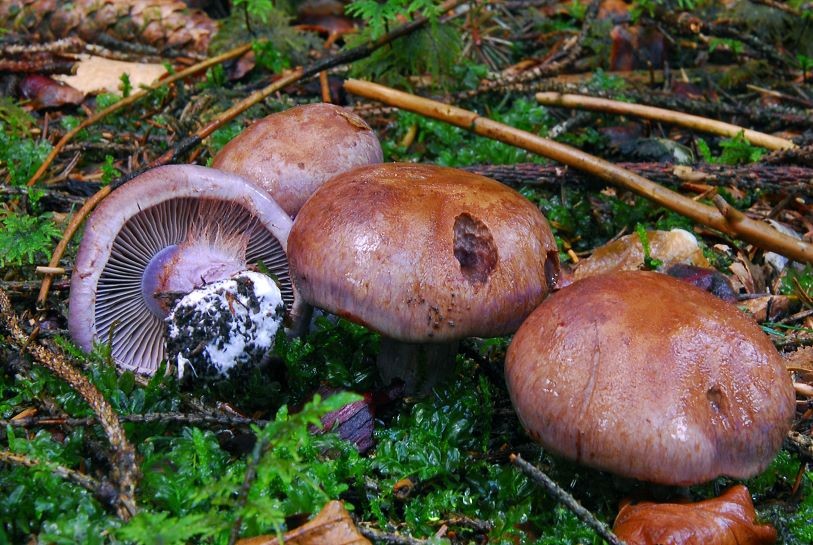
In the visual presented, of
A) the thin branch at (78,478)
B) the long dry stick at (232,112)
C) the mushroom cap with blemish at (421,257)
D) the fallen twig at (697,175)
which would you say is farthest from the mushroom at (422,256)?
the fallen twig at (697,175)

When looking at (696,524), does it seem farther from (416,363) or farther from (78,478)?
(78,478)

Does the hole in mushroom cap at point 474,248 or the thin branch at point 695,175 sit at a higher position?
the hole in mushroom cap at point 474,248

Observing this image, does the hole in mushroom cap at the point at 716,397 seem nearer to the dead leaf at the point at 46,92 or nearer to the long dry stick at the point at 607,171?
the long dry stick at the point at 607,171

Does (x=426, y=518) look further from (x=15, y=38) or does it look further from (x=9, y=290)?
(x=15, y=38)

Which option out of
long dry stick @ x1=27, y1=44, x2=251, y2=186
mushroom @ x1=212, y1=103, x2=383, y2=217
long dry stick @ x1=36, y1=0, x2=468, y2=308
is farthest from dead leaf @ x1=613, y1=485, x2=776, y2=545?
long dry stick @ x1=27, y1=44, x2=251, y2=186

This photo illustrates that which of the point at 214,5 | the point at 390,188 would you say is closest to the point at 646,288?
the point at 390,188

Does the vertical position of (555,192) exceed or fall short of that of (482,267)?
it falls short
